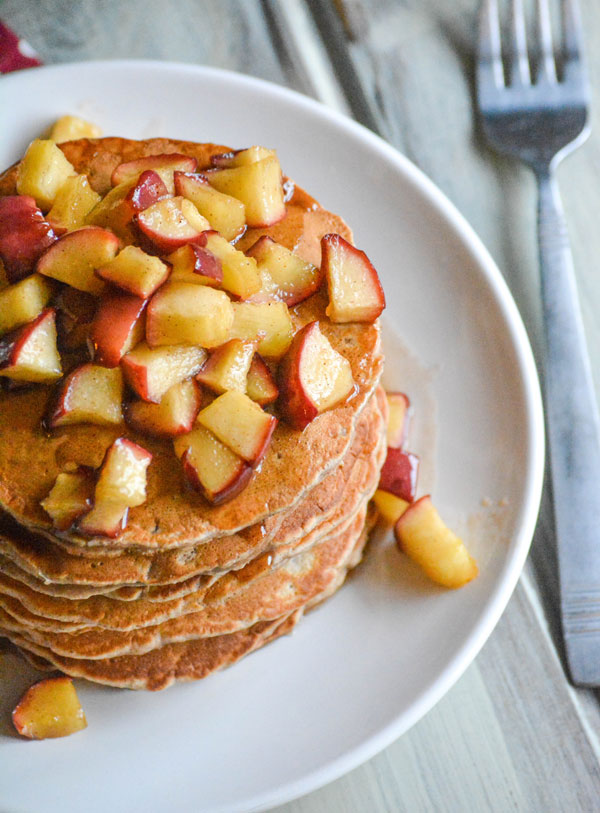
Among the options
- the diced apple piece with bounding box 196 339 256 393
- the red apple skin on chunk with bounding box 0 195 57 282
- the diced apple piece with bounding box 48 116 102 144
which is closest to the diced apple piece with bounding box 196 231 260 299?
the diced apple piece with bounding box 196 339 256 393

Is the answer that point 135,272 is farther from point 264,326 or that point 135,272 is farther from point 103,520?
point 103,520

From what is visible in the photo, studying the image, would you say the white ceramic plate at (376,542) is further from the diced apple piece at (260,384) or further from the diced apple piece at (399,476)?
the diced apple piece at (260,384)

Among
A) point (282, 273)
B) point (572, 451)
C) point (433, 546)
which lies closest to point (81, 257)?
point (282, 273)

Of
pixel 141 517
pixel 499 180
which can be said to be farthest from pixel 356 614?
pixel 499 180

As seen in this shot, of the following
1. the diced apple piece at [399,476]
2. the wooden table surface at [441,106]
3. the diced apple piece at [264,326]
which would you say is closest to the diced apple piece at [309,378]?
the diced apple piece at [264,326]

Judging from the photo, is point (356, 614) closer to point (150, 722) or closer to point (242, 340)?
point (150, 722)

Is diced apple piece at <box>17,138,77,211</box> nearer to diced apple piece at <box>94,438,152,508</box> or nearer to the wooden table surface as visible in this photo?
diced apple piece at <box>94,438,152,508</box>
